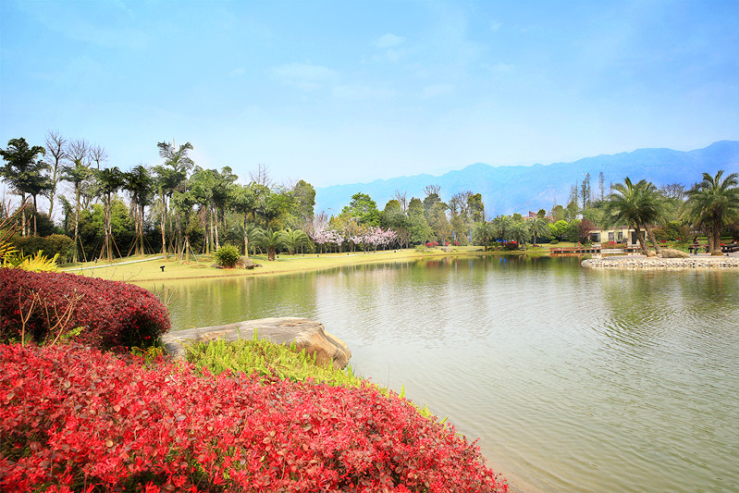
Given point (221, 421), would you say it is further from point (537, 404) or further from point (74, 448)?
A: point (537, 404)

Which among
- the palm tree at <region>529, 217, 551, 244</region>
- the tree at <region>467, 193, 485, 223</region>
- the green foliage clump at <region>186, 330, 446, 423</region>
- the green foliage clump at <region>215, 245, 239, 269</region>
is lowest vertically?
the green foliage clump at <region>186, 330, 446, 423</region>

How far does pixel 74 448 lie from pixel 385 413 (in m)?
2.11

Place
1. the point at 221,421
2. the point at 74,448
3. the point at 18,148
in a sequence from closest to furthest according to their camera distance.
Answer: the point at 74,448 → the point at 221,421 → the point at 18,148

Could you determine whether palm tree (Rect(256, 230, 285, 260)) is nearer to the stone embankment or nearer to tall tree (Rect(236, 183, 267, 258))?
tall tree (Rect(236, 183, 267, 258))

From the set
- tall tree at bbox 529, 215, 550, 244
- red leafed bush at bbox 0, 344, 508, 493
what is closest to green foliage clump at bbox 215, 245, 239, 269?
red leafed bush at bbox 0, 344, 508, 493

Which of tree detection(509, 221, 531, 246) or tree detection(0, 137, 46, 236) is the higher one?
Result: tree detection(0, 137, 46, 236)

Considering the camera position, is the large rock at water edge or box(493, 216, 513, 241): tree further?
box(493, 216, 513, 241): tree

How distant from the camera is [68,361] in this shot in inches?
139

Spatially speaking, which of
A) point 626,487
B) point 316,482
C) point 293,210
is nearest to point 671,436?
point 626,487

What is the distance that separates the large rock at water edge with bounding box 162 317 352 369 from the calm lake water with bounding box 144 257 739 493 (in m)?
0.72

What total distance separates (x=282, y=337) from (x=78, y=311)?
313cm

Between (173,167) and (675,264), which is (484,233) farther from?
(173,167)

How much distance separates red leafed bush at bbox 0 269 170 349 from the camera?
5531 millimetres

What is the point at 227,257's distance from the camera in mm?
31344
